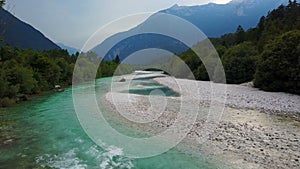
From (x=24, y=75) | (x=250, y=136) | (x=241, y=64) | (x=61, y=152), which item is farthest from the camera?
(x=241, y=64)

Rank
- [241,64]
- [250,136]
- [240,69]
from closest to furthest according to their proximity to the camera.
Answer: [250,136], [241,64], [240,69]

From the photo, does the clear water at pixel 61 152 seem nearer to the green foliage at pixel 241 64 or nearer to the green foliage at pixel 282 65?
the green foliage at pixel 282 65

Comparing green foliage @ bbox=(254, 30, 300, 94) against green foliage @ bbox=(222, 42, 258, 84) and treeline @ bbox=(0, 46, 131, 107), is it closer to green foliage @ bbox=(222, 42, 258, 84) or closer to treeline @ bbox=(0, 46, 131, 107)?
green foliage @ bbox=(222, 42, 258, 84)

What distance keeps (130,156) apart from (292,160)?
20.5ft

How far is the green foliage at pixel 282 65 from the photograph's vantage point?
28172 mm

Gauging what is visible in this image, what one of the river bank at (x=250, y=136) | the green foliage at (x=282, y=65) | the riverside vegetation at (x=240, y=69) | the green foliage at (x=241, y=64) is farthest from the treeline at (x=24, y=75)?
the green foliage at (x=241, y=64)

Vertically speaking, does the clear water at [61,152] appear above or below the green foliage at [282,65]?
below

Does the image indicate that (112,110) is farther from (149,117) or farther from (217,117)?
(217,117)

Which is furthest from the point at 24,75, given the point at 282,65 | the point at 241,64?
the point at 241,64

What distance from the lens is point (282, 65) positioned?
1163 inches

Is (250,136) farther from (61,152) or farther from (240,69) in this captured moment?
(240,69)

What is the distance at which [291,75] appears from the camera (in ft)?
92.5

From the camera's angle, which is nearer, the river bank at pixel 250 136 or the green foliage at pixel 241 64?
the river bank at pixel 250 136

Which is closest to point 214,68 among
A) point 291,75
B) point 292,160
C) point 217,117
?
point 291,75
